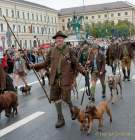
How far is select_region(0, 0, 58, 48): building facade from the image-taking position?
10462 centimetres

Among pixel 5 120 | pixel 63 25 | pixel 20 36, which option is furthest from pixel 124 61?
pixel 63 25

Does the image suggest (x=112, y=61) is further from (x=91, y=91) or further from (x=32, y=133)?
(x=32, y=133)

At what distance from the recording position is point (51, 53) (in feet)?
28.4

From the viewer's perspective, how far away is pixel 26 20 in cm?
11600

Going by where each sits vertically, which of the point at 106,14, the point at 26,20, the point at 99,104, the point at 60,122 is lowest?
the point at 60,122

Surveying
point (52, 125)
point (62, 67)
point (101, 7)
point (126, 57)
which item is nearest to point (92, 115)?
point (62, 67)

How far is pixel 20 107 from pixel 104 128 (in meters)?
4.08

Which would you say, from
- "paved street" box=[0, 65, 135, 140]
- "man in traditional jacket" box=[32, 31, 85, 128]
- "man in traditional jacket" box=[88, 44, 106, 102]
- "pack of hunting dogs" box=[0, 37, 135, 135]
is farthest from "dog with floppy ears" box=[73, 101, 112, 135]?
"man in traditional jacket" box=[88, 44, 106, 102]

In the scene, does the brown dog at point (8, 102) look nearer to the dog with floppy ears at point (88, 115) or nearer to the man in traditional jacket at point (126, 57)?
the dog with floppy ears at point (88, 115)

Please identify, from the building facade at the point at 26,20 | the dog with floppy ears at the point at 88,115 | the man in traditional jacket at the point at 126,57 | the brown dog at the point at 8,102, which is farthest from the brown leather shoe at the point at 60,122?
the building facade at the point at 26,20

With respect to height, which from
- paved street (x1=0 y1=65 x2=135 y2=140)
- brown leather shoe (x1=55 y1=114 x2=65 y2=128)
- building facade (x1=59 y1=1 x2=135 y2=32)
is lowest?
paved street (x1=0 y1=65 x2=135 y2=140)

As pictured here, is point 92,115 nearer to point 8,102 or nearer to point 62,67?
point 62,67

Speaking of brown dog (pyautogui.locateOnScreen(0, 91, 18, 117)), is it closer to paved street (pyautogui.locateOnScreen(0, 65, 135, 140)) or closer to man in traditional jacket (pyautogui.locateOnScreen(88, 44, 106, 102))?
paved street (pyautogui.locateOnScreen(0, 65, 135, 140))

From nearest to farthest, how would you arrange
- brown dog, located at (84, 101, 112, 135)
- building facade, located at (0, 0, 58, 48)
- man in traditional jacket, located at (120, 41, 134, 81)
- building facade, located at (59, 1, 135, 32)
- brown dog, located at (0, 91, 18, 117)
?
brown dog, located at (84, 101, 112, 135) < brown dog, located at (0, 91, 18, 117) < man in traditional jacket, located at (120, 41, 134, 81) < building facade, located at (0, 0, 58, 48) < building facade, located at (59, 1, 135, 32)
